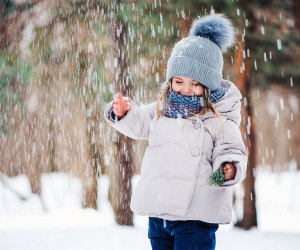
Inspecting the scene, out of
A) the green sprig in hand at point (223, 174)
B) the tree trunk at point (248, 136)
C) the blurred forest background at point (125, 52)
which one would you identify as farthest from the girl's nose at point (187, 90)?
the tree trunk at point (248, 136)

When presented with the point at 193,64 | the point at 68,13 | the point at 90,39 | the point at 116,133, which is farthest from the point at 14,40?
the point at 193,64

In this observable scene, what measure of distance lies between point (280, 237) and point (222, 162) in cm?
399

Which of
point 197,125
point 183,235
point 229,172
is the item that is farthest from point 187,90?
point 183,235

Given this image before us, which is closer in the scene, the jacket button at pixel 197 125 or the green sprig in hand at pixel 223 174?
the green sprig in hand at pixel 223 174

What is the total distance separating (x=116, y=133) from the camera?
24.7 feet

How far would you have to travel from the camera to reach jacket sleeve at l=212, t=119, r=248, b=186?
7.93 feet

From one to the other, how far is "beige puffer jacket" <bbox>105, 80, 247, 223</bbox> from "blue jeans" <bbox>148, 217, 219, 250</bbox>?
0.20 feet

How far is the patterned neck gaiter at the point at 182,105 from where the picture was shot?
262cm

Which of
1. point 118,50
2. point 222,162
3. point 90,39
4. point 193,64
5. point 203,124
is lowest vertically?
point 222,162

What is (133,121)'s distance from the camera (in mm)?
2781

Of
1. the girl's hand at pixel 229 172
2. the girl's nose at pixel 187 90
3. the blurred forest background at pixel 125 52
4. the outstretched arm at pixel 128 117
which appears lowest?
the girl's hand at pixel 229 172

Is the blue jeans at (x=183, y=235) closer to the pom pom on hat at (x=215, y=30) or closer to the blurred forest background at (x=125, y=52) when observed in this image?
the pom pom on hat at (x=215, y=30)

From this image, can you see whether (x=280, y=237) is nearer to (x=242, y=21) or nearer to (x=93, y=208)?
(x=242, y=21)

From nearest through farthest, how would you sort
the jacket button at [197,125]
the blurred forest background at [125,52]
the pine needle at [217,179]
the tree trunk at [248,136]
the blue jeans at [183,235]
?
the pine needle at [217,179] < the blue jeans at [183,235] < the jacket button at [197,125] < the blurred forest background at [125,52] < the tree trunk at [248,136]
